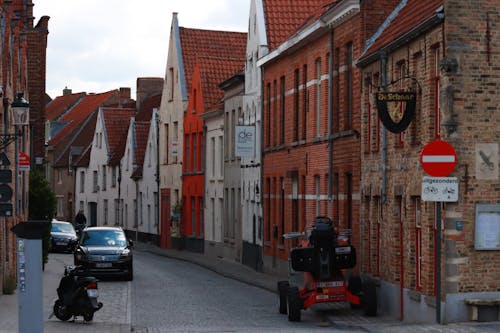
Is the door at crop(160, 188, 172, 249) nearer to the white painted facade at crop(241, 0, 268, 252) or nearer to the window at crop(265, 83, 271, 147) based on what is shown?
the white painted facade at crop(241, 0, 268, 252)

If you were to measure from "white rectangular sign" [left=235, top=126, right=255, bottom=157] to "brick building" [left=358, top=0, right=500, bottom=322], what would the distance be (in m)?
17.7

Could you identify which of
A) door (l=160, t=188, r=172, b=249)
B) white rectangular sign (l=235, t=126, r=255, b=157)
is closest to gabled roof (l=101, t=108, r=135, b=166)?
door (l=160, t=188, r=172, b=249)

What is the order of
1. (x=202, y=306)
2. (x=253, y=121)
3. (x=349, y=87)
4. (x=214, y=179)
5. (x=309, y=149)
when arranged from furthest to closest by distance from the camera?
(x=214, y=179)
(x=253, y=121)
(x=309, y=149)
(x=349, y=87)
(x=202, y=306)

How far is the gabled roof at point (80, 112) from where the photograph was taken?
9344cm

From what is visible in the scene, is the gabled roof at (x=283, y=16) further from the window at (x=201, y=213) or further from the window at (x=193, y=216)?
the window at (x=193, y=216)

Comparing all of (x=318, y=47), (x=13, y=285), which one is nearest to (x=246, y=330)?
(x=13, y=285)

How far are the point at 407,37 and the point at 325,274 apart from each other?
4825 mm

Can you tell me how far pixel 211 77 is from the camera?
55.1 meters

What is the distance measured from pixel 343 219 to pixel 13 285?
8.19 metres

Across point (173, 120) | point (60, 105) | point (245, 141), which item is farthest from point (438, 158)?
point (60, 105)

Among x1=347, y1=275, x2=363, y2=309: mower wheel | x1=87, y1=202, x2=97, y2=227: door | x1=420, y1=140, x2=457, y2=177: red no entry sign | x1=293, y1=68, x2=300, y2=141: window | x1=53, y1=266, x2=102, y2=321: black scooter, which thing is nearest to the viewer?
x1=420, y1=140, x2=457, y2=177: red no entry sign

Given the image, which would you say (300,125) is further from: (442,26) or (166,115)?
(166,115)

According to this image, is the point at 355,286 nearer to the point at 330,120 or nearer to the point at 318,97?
the point at 330,120

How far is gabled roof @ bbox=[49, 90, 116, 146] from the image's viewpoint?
93.4 metres
